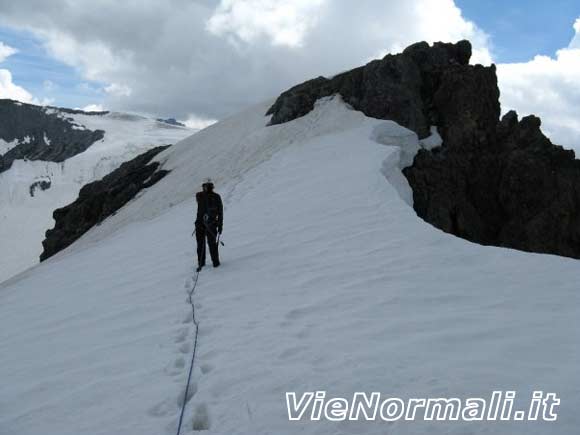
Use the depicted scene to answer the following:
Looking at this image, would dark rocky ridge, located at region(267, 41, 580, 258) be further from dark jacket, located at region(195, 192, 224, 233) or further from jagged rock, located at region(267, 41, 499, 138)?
dark jacket, located at region(195, 192, 224, 233)

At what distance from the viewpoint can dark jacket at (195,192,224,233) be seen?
37.2ft

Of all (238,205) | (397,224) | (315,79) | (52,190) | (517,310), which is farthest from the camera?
(52,190)

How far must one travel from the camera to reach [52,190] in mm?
149875

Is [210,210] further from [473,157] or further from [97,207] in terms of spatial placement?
[97,207]

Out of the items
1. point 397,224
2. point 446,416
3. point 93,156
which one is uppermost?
point 93,156

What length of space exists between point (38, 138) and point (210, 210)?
210038 millimetres

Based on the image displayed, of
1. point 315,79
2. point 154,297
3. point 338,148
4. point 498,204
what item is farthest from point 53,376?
point 315,79

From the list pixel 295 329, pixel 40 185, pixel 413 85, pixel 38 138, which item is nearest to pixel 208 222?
pixel 295 329

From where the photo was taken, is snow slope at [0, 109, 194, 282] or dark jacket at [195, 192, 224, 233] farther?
snow slope at [0, 109, 194, 282]

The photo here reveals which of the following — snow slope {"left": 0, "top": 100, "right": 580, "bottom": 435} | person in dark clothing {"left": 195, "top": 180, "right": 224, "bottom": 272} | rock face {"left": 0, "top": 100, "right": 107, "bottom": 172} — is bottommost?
snow slope {"left": 0, "top": 100, "right": 580, "bottom": 435}

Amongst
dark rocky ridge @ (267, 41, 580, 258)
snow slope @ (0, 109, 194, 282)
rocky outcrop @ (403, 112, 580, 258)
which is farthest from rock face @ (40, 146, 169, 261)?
snow slope @ (0, 109, 194, 282)

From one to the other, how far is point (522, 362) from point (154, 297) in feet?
22.2

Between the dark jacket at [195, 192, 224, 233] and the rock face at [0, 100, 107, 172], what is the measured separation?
6762 inches

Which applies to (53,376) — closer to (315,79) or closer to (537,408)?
(537,408)
